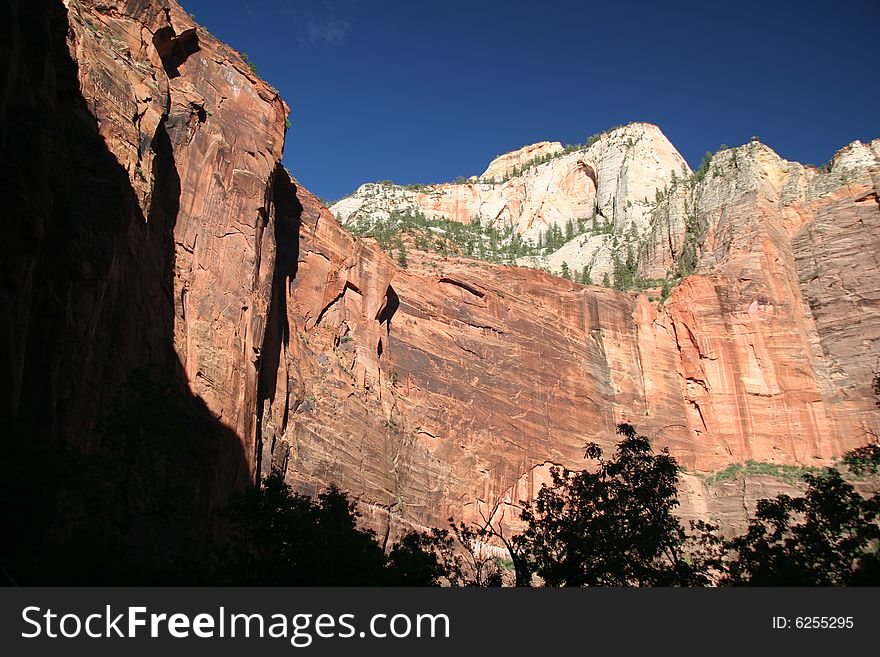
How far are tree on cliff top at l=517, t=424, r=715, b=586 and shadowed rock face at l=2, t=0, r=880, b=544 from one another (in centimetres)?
1474

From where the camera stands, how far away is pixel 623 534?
906 inches

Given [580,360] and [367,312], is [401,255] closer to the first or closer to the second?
[367,312]

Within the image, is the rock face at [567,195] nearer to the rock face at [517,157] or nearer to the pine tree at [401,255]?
the rock face at [517,157]

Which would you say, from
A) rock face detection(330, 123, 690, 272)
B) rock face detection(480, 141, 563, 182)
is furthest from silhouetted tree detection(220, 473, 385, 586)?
rock face detection(480, 141, 563, 182)

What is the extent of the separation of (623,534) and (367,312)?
100 ft

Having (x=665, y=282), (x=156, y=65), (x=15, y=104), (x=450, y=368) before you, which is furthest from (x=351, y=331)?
(x=665, y=282)

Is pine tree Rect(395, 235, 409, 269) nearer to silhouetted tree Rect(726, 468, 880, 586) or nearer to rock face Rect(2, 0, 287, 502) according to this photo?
rock face Rect(2, 0, 287, 502)

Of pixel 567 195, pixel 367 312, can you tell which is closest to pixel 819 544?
pixel 367 312

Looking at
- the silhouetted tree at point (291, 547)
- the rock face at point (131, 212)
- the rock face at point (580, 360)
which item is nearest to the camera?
the rock face at point (131, 212)

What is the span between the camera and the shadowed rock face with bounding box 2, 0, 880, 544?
2252cm

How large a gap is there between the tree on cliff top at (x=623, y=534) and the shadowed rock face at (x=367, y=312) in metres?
14.7

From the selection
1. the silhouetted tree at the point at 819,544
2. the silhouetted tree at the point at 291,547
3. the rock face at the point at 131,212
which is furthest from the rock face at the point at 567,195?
the silhouetted tree at the point at 291,547

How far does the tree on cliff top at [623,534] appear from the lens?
22344 millimetres
